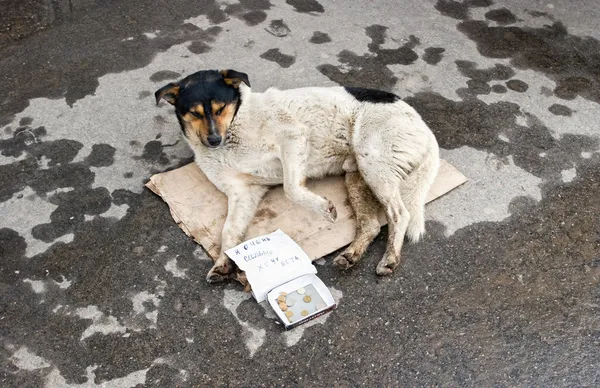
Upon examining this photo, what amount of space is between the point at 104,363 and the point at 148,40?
349 cm

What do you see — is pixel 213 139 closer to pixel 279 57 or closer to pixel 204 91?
pixel 204 91

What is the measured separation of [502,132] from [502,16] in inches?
79.0

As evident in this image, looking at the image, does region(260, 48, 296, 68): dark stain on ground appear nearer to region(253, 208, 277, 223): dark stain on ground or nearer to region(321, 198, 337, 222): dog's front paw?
region(253, 208, 277, 223): dark stain on ground

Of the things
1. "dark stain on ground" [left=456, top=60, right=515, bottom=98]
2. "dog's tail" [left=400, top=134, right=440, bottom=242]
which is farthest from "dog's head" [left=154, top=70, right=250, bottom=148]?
"dark stain on ground" [left=456, top=60, right=515, bottom=98]

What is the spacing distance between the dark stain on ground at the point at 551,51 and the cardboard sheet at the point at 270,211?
1.72 meters

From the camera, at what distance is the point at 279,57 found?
508 cm

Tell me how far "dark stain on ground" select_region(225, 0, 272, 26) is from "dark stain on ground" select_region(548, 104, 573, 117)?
9.52 ft

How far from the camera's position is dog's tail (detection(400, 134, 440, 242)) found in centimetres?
340

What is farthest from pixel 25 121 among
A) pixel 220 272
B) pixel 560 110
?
pixel 560 110

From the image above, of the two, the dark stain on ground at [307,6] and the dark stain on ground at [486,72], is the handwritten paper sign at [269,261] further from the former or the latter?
the dark stain on ground at [307,6]

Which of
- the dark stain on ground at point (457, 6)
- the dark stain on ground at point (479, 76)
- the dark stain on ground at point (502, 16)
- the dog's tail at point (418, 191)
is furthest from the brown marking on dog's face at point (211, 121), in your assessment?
the dark stain on ground at point (502, 16)

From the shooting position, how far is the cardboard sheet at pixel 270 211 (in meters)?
3.44

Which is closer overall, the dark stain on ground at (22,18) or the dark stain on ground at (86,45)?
the dark stain on ground at (86,45)

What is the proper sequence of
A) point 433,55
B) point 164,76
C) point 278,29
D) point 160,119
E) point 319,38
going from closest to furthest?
point 160,119, point 164,76, point 433,55, point 319,38, point 278,29
